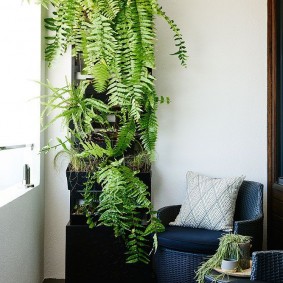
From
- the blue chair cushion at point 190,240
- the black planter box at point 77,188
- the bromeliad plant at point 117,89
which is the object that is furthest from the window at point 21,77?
the blue chair cushion at point 190,240

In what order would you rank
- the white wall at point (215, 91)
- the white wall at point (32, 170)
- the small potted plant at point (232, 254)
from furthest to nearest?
the white wall at point (215, 91) < the white wall at point (32, 170) < the small potted plant at point (232, 254)

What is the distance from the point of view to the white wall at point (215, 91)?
392 cm

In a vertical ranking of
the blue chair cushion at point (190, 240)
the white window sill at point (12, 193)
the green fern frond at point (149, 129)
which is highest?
the green fern frond at point (149, 129)

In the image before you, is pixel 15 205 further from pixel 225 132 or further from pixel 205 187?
pixel 225 132

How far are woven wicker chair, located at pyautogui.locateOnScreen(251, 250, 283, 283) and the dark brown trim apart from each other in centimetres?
184

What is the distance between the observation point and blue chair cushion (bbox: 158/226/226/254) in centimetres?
310

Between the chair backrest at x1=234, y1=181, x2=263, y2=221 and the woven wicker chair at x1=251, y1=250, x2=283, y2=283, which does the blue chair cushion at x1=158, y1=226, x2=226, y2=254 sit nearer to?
the chair backrest at x1=234, y1=181, x2=263, y2=221

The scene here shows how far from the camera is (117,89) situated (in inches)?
127

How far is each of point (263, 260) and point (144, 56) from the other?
5.47 ft

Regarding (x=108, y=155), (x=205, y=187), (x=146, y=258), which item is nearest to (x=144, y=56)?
(x=108, y=155)

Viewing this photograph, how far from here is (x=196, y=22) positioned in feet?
12.9

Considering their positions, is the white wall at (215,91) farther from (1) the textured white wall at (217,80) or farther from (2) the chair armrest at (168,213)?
(2) the chair armrest at (168,213)

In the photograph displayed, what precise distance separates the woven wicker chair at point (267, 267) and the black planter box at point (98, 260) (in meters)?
1.48

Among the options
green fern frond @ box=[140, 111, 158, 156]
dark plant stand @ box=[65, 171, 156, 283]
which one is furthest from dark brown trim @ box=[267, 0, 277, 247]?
dark plant stand @ box=[65, 171, 156, 283]
